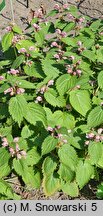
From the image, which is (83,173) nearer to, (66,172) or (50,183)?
(66,172)

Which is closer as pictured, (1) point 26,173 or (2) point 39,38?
(1) point 26,173

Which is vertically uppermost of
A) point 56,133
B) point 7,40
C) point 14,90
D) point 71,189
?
point 7,40

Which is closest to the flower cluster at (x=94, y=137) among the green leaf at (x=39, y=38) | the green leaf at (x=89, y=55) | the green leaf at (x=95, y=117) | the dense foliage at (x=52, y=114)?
the dense foliage at (x=52, y=114)

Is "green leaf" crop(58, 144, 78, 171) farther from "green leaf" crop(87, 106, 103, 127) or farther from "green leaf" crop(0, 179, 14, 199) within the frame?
"green leaf" crop(0, 179, 14, 199)

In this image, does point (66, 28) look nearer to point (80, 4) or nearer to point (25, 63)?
point (25, 63)

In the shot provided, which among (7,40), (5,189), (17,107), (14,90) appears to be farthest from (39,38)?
(5,189)

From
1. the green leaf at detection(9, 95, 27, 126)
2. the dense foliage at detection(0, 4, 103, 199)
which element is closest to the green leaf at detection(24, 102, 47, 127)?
the dense foliage at detection(0, 4, 103, 199)

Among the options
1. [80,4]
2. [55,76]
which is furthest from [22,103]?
[80,4]
